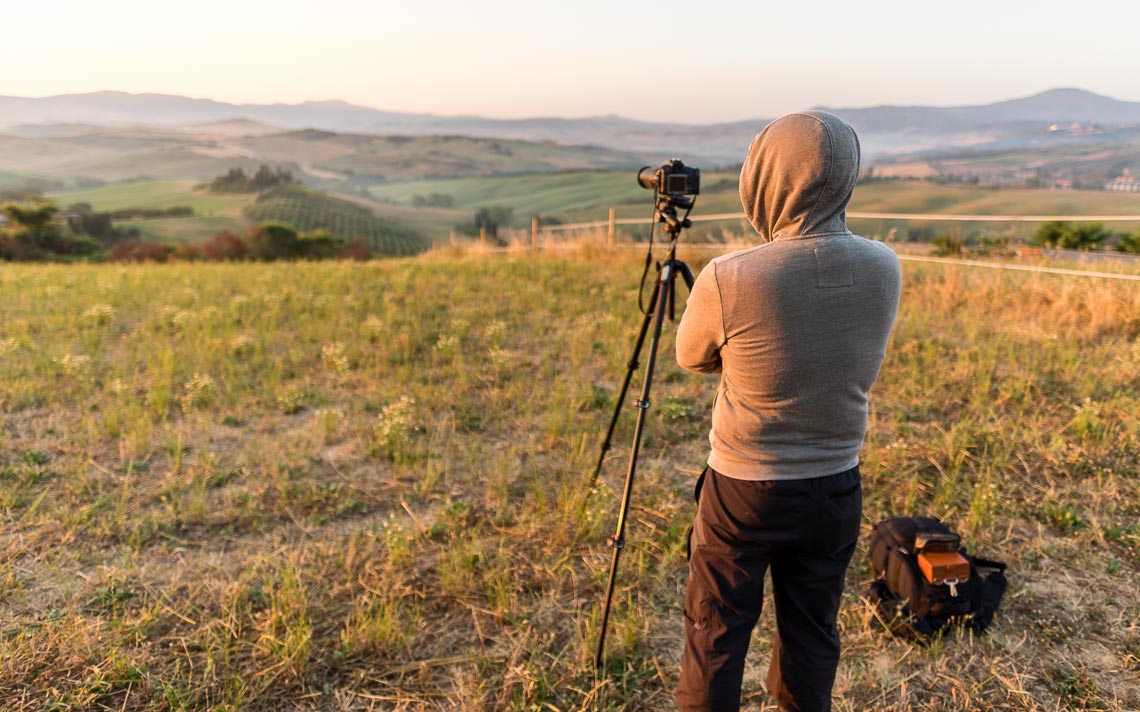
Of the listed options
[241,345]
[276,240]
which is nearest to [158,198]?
[276,240]

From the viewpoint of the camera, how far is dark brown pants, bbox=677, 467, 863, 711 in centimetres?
194

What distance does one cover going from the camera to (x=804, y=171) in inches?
66.5

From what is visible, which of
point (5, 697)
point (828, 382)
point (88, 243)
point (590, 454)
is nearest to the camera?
point (828, 382)

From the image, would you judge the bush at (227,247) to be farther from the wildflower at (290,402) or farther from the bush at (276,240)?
the wildflower at (290,402)

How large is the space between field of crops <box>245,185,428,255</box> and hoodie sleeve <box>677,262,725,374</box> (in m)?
92.1

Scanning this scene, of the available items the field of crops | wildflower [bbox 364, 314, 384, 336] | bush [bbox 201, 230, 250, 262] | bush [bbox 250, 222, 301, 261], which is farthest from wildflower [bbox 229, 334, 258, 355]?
the field of crops

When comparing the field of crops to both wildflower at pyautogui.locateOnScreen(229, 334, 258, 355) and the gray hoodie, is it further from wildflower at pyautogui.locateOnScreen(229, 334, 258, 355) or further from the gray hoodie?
the gray hoodie

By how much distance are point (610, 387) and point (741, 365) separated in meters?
4.44

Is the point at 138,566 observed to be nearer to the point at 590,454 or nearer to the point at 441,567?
the point at 441,567

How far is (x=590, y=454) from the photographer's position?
4.88 metres

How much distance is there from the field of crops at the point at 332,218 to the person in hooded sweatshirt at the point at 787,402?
303 feet

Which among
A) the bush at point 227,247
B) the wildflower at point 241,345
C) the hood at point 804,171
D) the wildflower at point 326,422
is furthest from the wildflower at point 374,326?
the bush at point 227,247

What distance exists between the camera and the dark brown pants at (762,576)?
194 centimetres

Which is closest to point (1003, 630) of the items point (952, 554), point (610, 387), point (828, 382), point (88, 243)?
point (952, 554)
